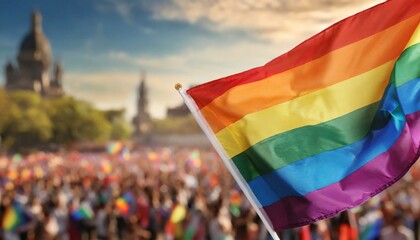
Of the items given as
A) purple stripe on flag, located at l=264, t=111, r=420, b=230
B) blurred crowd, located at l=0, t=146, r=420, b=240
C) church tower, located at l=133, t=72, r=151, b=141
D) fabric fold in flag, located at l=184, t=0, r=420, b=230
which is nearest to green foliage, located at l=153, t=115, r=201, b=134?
church tower, located at l=133, t=72, r=151, b=141

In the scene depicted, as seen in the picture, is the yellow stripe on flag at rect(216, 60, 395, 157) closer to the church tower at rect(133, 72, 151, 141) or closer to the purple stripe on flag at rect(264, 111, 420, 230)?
the purple stripe on flag at rect(264, 111, 420, 230)

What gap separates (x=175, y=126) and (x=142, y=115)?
14.2 m

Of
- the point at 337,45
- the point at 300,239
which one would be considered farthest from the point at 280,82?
the point at 300,239

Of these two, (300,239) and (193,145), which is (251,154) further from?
(193,145)

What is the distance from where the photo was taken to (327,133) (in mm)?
3016

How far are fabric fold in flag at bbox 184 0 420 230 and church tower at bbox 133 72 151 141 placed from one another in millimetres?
110091

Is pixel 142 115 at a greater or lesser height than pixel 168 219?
greater

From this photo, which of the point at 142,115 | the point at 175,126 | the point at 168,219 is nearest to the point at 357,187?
the point at 168,219

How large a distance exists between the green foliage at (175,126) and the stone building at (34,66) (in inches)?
711

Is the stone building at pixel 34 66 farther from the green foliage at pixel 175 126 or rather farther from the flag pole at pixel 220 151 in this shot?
the flag pole at pixel 220 151

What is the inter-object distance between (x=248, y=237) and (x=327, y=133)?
3.19 metres

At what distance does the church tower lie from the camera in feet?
380

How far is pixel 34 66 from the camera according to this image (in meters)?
98.1

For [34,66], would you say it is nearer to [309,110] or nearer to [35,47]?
[35,47]
